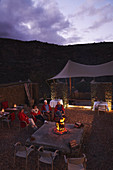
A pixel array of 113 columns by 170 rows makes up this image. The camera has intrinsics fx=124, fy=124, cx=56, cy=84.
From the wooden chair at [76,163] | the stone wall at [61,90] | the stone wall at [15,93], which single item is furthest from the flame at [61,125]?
the stone wall at [61,90]

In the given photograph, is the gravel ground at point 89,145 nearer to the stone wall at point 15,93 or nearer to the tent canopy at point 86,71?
the stone wall at point 15,93

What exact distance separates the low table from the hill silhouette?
1947 centimetres

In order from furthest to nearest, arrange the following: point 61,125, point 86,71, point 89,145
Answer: point 86,71, point 61,125, point 89,145

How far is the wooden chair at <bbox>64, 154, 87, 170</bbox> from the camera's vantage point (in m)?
2.78

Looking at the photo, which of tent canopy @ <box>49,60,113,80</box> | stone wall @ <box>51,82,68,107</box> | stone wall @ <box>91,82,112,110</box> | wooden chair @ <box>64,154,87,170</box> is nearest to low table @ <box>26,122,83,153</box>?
wooden chair @ <box>64,154,87,170</box>

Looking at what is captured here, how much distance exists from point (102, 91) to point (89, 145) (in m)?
5.80

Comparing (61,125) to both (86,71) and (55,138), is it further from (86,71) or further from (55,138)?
(86,71)

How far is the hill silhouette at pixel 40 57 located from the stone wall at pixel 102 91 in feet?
51.4

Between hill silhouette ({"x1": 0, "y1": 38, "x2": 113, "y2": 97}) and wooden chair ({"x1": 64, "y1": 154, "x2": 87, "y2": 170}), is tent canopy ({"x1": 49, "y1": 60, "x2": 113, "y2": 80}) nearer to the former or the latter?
wooden chair ({"x1": 64, "y1": 154, "x2": 87, "y2": 170})

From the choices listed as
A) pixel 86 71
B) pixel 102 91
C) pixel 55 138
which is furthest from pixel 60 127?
pixel 102 91

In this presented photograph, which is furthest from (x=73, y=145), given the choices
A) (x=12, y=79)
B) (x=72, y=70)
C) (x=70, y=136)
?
(x=12, y=79)

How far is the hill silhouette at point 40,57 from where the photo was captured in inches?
973

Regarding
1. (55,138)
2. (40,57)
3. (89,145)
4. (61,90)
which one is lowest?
(89,145)

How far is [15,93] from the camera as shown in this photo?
31.3ft
